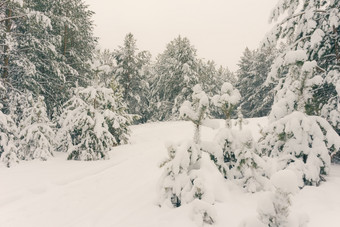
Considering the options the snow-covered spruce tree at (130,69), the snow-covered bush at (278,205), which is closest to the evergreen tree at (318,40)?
the snow-covered bush at (278,205)

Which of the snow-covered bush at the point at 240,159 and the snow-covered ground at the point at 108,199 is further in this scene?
the snow-covered bush at the point at 240,159

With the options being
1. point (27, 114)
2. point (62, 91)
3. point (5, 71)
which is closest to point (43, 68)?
point (62, 91)

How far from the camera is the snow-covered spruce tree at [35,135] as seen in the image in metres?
9.77

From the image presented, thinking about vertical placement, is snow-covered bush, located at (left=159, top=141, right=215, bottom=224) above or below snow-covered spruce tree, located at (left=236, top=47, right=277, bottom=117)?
below

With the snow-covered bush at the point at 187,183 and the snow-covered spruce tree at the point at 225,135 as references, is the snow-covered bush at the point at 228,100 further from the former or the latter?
the snow-covered bush at the point at 187,183

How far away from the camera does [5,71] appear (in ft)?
37.2

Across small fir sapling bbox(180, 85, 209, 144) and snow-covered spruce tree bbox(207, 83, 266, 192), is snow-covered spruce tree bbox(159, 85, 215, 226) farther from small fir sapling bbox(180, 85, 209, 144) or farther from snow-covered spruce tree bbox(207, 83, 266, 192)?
snow-covered spruce tree bbox(207, 83, 266, 192)

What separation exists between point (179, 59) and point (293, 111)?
22826mm

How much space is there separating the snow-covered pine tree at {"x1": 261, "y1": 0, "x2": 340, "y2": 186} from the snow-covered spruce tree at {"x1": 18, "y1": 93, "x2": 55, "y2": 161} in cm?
767

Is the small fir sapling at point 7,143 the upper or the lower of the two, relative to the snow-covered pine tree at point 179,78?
lower

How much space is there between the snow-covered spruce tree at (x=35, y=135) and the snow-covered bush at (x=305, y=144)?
25.8 ft

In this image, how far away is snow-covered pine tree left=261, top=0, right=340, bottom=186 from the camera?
5883 millimetres

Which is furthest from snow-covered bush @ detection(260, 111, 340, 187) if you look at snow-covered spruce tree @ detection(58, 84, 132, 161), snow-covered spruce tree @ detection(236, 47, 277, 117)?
snow-covered spruce tree @ detection(236, 47, 277, 117)

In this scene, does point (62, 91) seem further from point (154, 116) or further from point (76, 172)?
point (154, 116)
